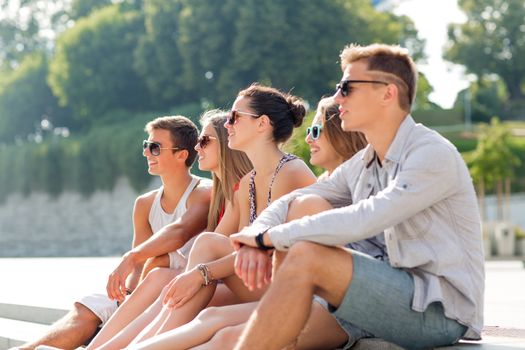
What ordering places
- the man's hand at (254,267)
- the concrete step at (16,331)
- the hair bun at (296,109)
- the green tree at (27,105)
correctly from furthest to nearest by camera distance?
1. the green tree at (27,105)
2. the concrete step at (16,331)
3. the hair bun at (296,109)
4. the man's hand at (254,267)

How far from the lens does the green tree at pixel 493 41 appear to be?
4625 cm

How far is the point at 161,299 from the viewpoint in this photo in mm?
4441

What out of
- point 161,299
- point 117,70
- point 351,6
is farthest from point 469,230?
point 117,70

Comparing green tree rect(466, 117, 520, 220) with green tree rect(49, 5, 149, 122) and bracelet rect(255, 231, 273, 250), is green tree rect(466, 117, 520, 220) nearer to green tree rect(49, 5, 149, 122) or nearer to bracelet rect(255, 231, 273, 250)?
green tree rect(49, 5, 149, 122)

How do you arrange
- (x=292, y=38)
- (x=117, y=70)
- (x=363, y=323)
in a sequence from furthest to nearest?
(x=117, y=70) < (x=292, y=38) < (x=363, y=323)

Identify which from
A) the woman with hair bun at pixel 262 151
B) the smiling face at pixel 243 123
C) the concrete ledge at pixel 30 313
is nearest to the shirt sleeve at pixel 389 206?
the woman with hair bun at pixel 262 151

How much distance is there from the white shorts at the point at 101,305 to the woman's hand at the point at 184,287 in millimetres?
1153

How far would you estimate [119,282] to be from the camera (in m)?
5.01

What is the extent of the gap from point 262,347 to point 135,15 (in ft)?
129

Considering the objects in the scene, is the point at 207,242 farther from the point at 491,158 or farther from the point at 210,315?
the point at 491,158

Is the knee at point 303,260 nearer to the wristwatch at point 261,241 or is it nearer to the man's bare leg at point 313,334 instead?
the wristwatch at point 261,241

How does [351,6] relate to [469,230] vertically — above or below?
above

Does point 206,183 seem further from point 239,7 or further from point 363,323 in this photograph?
point 239,7

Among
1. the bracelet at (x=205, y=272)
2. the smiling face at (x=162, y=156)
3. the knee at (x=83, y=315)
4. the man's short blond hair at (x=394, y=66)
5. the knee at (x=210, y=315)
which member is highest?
Result: the man's short blond hair at (x=394, y=66)
